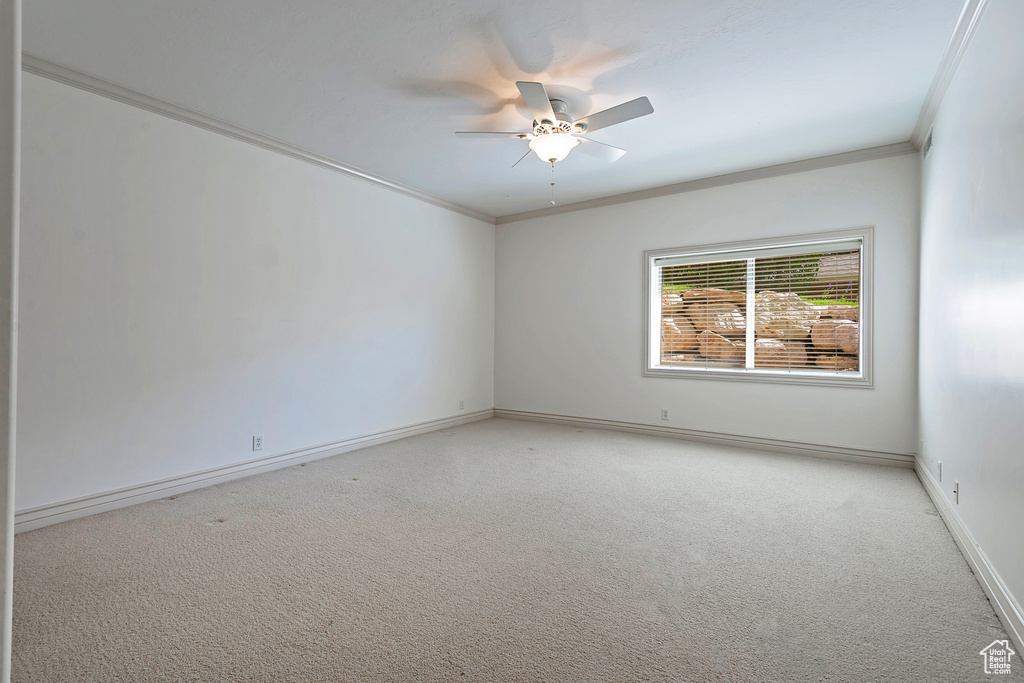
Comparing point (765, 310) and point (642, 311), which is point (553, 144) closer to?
point (642, 311)

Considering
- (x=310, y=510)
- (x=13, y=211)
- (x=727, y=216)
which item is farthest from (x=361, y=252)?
(x=13, y=211)

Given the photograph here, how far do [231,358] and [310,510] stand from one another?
136 cm

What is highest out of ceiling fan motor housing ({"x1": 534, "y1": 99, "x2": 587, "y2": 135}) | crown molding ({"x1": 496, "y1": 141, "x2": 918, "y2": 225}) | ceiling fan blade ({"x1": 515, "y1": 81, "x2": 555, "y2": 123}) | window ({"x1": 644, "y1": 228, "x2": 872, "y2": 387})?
crown molding ({"x1": 496, "y1": 141, "x2": 918, "y2": 225})

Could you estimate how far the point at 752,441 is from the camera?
4.54 m

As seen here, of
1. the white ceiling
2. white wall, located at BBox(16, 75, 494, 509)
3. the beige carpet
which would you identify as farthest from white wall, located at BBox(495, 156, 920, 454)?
white wall, located at BBox(16, 75, 494, 509)

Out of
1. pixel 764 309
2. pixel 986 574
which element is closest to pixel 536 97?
pixel 986 574

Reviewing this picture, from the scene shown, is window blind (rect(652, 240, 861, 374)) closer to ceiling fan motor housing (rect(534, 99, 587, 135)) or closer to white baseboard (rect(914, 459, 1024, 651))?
white baseboard (rect(914, 459, 1024, 651))

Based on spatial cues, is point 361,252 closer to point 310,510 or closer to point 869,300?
point 310,510

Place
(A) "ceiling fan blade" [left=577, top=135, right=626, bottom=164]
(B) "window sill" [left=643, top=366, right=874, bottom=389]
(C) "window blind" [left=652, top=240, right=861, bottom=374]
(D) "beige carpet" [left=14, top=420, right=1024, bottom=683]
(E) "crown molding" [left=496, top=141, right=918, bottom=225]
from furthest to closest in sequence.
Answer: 1. (C) "window blind" [left=652, top=240, right=861, bottom=374]
2. (B) "window sill" [left=643, top=366, right=874, bottom=389]
3. (E) "crown molding" [left=496, top=141, right=918, bottom=225]
4. (A) "ceiling fan blade" [left=577, top=135, right=626, bottom=164]
5. (D) "beige carpet" [left=14, top=420, right=1024, bottom=683]

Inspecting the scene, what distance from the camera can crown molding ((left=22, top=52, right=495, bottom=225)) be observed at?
266 centimetres

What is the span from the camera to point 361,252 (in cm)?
451

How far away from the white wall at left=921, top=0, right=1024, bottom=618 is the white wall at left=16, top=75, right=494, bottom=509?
13.9 feet

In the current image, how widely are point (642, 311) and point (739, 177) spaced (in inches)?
61.7

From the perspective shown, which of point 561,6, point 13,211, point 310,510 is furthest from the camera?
point 310,510
